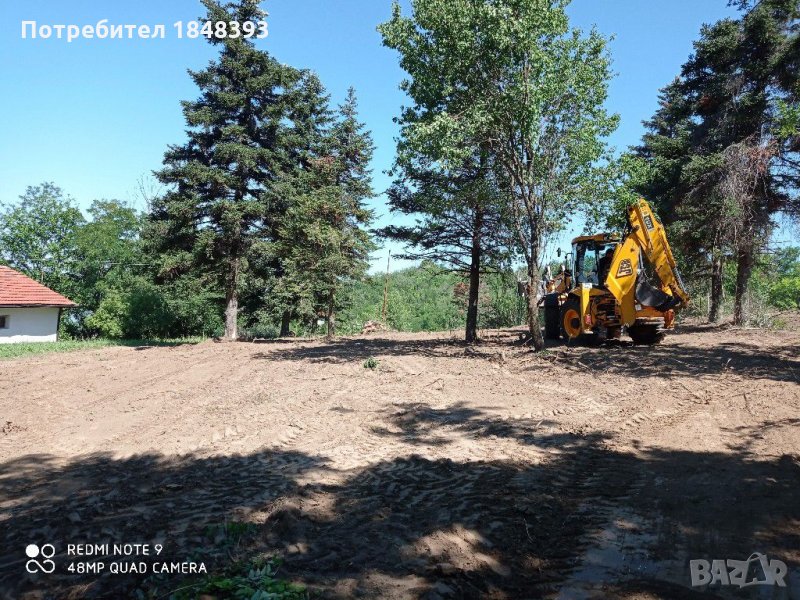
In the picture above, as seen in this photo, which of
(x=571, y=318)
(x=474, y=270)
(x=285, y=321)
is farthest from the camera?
(x=285, y=321)

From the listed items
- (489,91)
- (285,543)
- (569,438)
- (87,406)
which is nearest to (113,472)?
(285,543)

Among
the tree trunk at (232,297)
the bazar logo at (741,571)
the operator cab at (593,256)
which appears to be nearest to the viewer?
the bazar logo at (741,571)

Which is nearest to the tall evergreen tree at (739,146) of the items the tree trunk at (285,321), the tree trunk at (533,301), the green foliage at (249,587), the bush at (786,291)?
the tree trunk at (533,301)

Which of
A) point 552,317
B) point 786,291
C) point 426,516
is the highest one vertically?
point 786,291

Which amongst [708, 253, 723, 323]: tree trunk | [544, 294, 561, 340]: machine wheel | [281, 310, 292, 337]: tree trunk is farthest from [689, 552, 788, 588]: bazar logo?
[281, 310, 292, 337]: tree trunk

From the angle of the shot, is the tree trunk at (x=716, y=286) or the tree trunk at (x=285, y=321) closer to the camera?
the tree trunk at (x=716, y=286)

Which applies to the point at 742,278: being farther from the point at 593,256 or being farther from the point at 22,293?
the point at 22,293

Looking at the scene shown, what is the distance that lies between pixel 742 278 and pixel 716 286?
115 inches

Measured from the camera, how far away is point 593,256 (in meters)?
13.8

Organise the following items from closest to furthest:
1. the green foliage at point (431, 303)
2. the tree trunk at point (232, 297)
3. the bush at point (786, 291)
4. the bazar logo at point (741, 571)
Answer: the bazar logo at point (741, 571) → the tree trunk at point (232, 297) → the green foliage at point (431, 303) → the bush at point (786, 291)

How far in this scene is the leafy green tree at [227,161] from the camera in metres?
20.3

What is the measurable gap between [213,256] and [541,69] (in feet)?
49.5

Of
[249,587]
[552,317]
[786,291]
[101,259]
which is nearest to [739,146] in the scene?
[552,317]

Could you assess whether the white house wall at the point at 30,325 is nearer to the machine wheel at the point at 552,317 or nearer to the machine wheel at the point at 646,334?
the machine wheel at the point at 552,317
